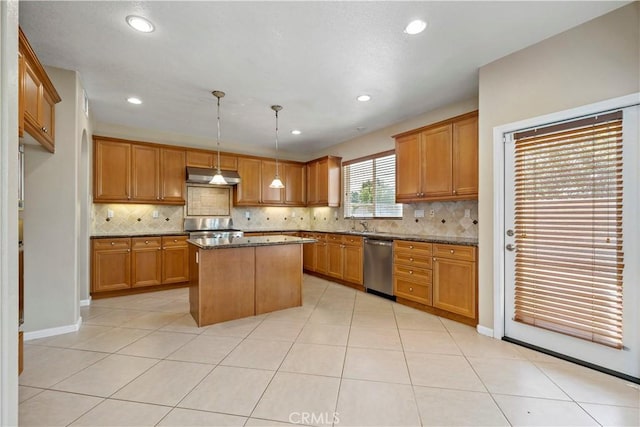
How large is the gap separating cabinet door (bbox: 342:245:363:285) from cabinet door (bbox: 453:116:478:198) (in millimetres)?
1837

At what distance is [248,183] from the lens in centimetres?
592

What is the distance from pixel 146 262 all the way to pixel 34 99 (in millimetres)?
2791

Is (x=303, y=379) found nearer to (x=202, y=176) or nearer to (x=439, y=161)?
(x=439, y=161)

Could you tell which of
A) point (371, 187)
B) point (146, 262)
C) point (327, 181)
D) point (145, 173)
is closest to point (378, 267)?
point (371, 187)

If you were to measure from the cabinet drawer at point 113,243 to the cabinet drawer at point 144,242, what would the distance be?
64 millimetres

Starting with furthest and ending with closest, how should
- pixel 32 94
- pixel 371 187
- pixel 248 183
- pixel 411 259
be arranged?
pixel 248 183, pixel 371 187, pixel 411 259, pixel 32 94

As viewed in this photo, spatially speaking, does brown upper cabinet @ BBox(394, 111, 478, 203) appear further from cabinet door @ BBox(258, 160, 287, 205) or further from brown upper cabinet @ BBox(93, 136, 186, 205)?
brown upper cabinet @ BBox(93, 136, 186, 205)

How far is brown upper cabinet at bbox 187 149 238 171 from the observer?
208 inches

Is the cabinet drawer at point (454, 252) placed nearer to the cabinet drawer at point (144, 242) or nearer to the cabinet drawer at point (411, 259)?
the cabinet drawer at point (411, 259)

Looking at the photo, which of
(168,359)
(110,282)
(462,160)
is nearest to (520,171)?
(462,160)

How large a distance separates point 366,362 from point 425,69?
2857 mm

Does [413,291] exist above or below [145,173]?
below

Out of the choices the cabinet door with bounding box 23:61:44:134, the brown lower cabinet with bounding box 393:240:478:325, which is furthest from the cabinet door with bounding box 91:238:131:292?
the brown lower cabinet with bounding box 393:240:478:325

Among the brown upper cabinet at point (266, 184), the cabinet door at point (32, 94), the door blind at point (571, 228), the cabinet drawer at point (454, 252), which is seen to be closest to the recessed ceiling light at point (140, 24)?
the cabinet door at point (32, 94)
